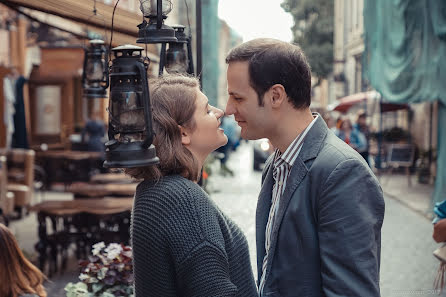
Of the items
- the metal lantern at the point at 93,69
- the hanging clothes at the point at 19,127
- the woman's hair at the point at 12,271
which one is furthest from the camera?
the hanging clothes at the point at 19,127

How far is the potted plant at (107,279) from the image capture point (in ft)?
12.0

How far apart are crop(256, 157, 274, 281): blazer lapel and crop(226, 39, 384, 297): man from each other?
0.08 m

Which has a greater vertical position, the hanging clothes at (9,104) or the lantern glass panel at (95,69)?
the lantern glass panel at (95,69)

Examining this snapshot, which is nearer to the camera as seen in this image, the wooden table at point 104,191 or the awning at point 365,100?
the wooden table at point 104,191

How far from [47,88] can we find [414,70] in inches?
471

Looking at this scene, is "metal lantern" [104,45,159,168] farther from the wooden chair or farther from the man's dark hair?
the wooden chair

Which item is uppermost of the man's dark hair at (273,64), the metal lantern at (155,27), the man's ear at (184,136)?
the metal lantern at (155,27)

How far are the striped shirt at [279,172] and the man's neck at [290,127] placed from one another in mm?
18

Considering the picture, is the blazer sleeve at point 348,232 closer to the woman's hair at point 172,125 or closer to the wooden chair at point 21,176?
the woman's hair at point 172,125

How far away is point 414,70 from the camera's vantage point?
10.4 metres

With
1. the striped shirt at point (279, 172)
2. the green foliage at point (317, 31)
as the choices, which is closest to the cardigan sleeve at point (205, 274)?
the striped shirt at point (279, 172)

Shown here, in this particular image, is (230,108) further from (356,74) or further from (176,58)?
(356,74)

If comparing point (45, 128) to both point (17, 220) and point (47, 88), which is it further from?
point (17, 220)

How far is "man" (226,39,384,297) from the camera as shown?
1.90 m
